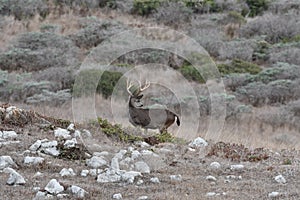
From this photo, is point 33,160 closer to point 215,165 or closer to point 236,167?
point 215,165

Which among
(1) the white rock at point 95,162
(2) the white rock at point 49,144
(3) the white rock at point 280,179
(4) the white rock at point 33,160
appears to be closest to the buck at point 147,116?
(2) the white rock at point 49,144

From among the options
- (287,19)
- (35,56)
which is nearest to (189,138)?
(35,56)

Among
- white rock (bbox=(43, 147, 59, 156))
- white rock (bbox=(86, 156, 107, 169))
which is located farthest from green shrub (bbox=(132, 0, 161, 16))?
white rock (bbox=(86, 156, 107, 169))

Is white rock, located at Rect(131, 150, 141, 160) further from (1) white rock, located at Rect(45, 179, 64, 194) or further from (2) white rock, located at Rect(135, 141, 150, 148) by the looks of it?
(1) white rock, located at Rect(45, 179, 64, 194)

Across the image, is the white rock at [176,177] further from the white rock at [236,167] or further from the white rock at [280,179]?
the white rock at [280,179]

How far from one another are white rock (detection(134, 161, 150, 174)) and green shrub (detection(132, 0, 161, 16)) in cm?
2426

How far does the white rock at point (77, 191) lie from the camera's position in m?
6.29

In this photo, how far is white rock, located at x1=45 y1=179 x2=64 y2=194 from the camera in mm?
6288

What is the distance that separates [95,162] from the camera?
777 cm

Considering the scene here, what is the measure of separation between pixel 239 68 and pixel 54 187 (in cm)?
1856

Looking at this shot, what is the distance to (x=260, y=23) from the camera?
2970 cm

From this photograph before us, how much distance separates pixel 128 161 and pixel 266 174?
6.20 feet

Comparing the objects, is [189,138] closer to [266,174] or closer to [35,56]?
[266,174]

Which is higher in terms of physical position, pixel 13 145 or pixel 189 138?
pixel 13 145
